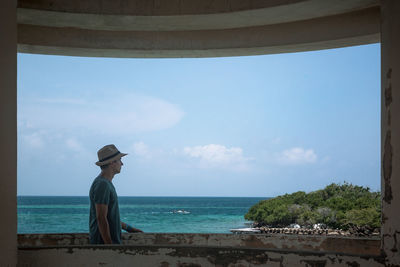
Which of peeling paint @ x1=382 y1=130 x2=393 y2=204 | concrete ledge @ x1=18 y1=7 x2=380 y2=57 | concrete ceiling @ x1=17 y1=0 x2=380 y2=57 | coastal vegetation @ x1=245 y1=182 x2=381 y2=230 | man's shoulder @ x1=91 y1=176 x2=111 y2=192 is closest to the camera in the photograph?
peeling paint @ x1=382 y1=130 x2=393 y2=204

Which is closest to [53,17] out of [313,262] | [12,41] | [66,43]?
[66,43]

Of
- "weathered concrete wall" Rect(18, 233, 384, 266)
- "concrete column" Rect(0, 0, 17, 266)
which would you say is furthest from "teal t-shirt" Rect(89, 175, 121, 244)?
"concrete column" Rect(0, 0, 17, 266)

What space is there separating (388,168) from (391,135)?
11.7 inches

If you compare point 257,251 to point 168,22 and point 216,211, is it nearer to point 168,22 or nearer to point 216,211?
point 168,22

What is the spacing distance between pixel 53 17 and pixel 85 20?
38cm

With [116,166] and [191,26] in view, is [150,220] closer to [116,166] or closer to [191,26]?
[191,26]

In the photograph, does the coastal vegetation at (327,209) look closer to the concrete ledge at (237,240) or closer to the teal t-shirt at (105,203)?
the concrete ledge at (237,240)

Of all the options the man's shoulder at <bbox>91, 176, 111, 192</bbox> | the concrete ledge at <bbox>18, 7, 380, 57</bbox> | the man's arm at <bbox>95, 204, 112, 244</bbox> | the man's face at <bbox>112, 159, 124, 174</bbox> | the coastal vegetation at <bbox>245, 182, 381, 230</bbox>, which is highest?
the concrete ledge at <bbox>18, 7, 380, 57</bbox>

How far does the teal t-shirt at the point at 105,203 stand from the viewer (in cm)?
521

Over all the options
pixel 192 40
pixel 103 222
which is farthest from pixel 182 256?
pixel 192 40

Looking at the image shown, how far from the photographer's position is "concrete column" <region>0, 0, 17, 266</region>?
4.16 meters

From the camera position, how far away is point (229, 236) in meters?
6.86

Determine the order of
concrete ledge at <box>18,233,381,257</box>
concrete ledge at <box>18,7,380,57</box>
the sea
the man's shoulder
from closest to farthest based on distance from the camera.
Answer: the man's shoulder → concrete ledge at <box>18,233,381,257</box> → concrete ledge at <box>18,7,380,57</box> → the sea

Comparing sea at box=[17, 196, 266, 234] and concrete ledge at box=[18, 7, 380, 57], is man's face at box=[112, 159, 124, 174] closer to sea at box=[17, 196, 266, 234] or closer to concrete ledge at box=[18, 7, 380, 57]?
concrete ledge at box=[18, 7, 380, 57]
